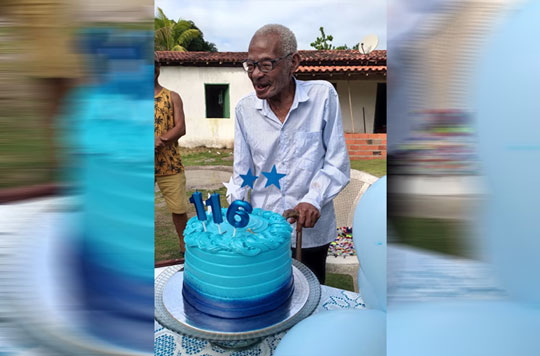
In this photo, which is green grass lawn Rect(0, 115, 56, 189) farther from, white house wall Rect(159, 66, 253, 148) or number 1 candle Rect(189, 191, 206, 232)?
white house wall Rect(159, 66, 253, 148)

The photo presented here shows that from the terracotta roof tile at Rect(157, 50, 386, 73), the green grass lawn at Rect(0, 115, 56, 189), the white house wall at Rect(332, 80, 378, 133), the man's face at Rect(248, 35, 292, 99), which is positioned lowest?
the green grass lawn at Rect(0, 115, 56, 189)

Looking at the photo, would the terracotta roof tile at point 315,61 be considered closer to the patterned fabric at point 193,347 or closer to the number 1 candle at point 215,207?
the number 1 candle at point 215,207

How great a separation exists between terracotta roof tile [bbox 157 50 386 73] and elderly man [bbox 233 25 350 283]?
15.4 feet

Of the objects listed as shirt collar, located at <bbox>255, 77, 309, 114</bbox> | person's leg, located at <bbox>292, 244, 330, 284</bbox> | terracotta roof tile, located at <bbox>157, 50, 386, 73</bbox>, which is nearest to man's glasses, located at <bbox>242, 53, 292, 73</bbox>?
shirt collar, located at <bbox>255, 77, 309, 114</bbox>

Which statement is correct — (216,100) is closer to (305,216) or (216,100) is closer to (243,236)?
(305,216)

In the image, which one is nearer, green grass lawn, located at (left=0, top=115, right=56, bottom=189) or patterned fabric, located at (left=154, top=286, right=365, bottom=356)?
green grass lawn, located at (left=0, top=115, right=56, bottom=189)

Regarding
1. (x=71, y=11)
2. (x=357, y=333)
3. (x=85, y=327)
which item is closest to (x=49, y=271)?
(x=85, y=327)

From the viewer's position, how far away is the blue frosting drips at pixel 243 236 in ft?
3.41

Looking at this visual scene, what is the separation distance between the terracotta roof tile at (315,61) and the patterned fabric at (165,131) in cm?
387

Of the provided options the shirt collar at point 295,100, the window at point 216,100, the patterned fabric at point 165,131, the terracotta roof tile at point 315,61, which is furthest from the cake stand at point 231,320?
the window at point 216,100

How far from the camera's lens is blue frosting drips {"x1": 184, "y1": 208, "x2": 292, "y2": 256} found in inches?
41.0

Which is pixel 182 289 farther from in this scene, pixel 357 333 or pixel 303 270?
pixel 357 333

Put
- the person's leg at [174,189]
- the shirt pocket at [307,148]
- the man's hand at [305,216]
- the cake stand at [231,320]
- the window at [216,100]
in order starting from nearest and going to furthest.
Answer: the cake stand at [231,320] → the man's hand at [305,216] → the shirt pocket at [307,148] → the person's leg at [174,189] → the window at [216,100]

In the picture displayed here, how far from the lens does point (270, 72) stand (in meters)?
1.59
